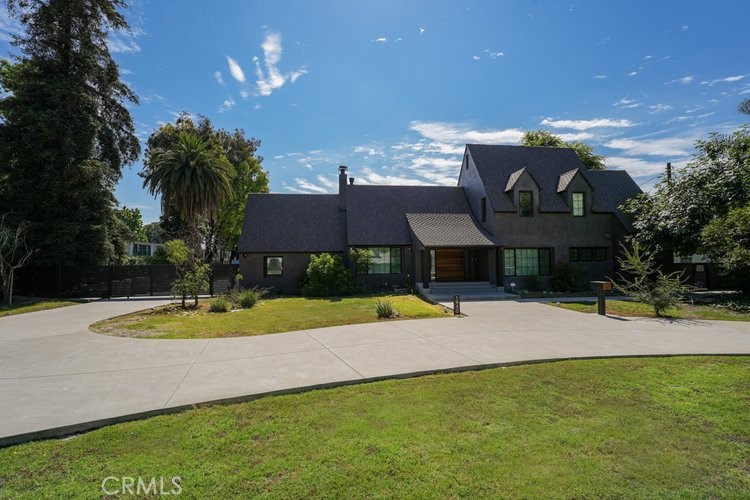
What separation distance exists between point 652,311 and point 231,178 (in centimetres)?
3163

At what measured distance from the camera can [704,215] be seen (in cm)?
1839

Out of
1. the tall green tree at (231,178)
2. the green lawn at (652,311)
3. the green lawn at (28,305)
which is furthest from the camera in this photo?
the tall green tree at (231,178)

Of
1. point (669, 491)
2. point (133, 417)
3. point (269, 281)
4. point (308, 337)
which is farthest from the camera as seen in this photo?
point (269, 281)

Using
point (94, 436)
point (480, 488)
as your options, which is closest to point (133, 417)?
point (94, 436)

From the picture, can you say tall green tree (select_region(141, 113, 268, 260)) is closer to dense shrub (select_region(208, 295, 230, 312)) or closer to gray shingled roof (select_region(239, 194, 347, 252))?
gray shingled roof (select_region(239, 194, 347, 252))

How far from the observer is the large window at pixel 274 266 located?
22.2 meters

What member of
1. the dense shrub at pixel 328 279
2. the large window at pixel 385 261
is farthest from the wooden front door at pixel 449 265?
the dense shrub at pixel 328 279

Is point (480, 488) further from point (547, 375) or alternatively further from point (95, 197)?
point (95, 197)

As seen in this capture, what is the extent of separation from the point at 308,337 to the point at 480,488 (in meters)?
6.75

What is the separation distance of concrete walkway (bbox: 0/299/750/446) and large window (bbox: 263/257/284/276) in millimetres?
10747

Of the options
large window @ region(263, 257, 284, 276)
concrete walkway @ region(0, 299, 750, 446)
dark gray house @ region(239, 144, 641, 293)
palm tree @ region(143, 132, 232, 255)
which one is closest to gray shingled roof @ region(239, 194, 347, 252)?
dark gray house @ region(239, 144, 641, 293)

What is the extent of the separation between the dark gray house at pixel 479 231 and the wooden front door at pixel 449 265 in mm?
60

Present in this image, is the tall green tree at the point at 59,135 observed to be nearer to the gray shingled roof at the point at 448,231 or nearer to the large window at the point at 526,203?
the gray shingled roof at the point at 448,231

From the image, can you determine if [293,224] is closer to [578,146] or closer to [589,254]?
[589,254]
